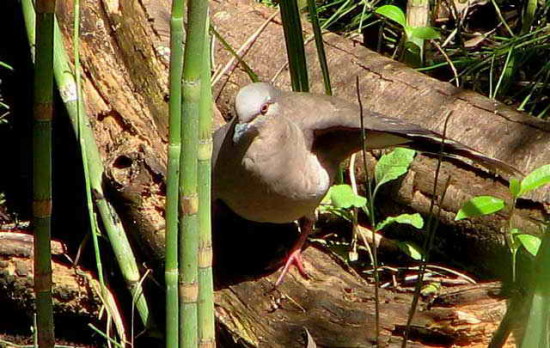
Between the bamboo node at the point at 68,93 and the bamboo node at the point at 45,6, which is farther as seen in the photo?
the bamboo node at the point at 68,93

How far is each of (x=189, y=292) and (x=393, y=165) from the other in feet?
5.83

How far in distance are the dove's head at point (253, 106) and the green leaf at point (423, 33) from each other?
3.48 feet

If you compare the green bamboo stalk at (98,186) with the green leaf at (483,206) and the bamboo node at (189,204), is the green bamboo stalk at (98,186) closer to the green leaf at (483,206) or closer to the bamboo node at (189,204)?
the green leaf at (483,206)

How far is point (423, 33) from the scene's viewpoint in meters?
Result: 3.71

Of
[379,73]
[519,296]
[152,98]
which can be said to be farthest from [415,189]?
[519,296]

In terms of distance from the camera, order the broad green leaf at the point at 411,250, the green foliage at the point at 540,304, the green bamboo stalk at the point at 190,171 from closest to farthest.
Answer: the green foliage at the point at 540,304 → the green bamboo stalk at the point at 190,171 → the broad green leaf at the point at 411,250

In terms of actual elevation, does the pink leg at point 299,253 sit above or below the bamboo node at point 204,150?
below

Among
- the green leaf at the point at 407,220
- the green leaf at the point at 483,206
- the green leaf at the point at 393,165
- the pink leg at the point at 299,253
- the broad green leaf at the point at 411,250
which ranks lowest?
the broad green leaf at the point at 411,250

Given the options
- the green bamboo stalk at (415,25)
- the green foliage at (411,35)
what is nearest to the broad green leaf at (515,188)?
the green foliage at (411,35)

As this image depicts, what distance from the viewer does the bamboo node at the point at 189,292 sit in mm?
1447

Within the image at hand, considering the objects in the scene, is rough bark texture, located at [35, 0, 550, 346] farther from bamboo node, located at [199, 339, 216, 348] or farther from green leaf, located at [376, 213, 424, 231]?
bamboo node, located at [199, 339, 216, 348]

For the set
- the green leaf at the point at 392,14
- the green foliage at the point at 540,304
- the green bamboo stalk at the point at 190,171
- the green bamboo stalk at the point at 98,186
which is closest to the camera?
the green foliage at the point at 540,304

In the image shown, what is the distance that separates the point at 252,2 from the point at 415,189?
132 cm

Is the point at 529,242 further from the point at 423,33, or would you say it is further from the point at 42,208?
the point at 42,208
